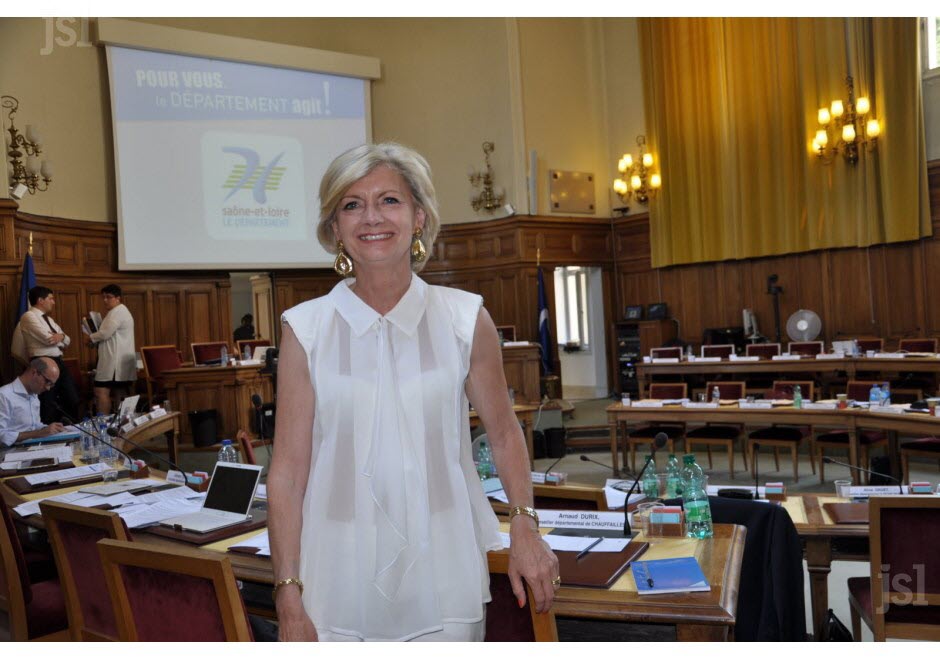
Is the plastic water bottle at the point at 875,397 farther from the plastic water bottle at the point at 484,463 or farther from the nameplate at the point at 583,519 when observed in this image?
the nameplate at the point at 583,519

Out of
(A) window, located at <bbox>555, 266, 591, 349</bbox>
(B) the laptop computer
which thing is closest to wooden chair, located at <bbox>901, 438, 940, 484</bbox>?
(B) the laptop computer

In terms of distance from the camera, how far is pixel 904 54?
9906 millimetres

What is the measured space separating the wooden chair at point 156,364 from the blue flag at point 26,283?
138cm

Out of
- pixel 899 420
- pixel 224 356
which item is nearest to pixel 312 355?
pixel 899 420

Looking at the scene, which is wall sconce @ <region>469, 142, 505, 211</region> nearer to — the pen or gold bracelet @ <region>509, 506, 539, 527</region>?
the pen

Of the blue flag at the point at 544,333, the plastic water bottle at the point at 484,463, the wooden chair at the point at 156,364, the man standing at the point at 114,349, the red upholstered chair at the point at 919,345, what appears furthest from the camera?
the blue flag at the point at 544,333

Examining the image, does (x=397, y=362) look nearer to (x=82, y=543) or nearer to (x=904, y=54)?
(x=82, y=543)

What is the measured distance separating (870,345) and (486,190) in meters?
5.73

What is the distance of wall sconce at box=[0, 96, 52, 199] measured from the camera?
9.06 meters

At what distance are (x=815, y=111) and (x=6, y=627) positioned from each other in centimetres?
1047

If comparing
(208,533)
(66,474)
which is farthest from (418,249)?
(66,474)

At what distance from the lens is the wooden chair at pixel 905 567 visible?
254cm

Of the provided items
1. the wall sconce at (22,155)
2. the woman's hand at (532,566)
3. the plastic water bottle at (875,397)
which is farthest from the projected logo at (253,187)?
the woman's hand at (532,566)

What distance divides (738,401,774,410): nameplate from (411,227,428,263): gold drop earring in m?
5.59
